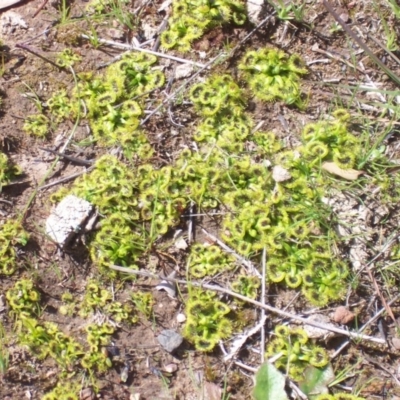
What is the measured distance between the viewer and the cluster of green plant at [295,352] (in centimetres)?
314

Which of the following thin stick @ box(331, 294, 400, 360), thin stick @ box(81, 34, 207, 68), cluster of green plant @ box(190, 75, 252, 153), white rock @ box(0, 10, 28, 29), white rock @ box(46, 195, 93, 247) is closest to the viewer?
thin stick @ box(331, 294, 400, 360)

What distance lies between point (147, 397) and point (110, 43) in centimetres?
203

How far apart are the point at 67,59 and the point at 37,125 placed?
0.43 meters

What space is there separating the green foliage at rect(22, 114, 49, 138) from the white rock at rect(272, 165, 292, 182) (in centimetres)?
133

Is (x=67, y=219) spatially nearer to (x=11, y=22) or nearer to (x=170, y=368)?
(x=170, y=368)

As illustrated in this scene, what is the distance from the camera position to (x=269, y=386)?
3076 millimetres

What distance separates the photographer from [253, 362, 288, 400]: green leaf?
307cm

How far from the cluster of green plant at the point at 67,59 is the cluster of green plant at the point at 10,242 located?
0.96 m

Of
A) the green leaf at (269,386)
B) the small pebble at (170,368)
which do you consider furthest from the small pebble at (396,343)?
the small pebble at (170,368)

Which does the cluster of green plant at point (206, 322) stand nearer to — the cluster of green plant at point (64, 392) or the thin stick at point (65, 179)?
the cluster of green plant at point (64, 392)

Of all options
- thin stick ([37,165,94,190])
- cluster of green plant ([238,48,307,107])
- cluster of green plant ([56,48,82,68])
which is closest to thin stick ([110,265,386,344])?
thin stick ([37,165,94,190])

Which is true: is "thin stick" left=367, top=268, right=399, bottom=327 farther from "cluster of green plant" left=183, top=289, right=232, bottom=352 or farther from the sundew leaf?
"cluster of green plant" left=183, top=289, right=232, bottom=352

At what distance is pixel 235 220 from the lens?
10.8 ft

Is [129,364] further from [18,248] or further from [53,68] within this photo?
[53,68]
